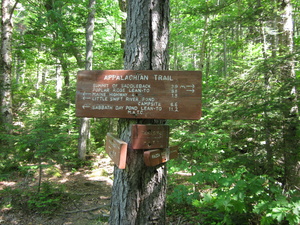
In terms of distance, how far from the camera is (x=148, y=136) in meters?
1.80

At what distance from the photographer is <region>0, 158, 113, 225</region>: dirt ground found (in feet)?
15.3

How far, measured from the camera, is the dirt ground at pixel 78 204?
15.3 ft

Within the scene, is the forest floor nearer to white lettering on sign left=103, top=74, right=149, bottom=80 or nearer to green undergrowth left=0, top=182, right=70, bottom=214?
green undergrowth left=0, top=182, right=70, bottom=214

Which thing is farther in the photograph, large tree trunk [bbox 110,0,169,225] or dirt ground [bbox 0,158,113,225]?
dirt ground [bbox 0,158,113,225]

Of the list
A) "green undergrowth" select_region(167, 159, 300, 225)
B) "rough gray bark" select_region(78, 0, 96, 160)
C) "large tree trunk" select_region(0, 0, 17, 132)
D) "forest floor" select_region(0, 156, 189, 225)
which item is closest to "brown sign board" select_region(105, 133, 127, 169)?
"green undergrowth" select_region(167, 159, 300, 225)

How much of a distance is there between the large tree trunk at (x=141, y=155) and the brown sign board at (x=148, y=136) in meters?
0.12

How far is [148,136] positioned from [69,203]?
5104mm

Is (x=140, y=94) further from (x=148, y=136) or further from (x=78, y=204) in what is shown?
→ (x=78, y=204)

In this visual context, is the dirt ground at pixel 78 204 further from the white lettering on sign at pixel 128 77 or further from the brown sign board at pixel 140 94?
the white lettering on sign at pixel 128 77

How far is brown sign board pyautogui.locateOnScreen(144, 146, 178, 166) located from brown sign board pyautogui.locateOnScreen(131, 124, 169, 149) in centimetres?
6

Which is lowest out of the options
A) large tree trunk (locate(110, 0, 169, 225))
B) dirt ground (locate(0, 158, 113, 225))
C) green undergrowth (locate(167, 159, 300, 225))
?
dirt ground (locate(0, 158, 113, 225))

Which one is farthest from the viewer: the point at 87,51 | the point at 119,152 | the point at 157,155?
the point at 87,51

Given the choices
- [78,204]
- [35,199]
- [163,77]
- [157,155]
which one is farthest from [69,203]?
[163,77]

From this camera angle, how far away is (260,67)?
11.7 feet
